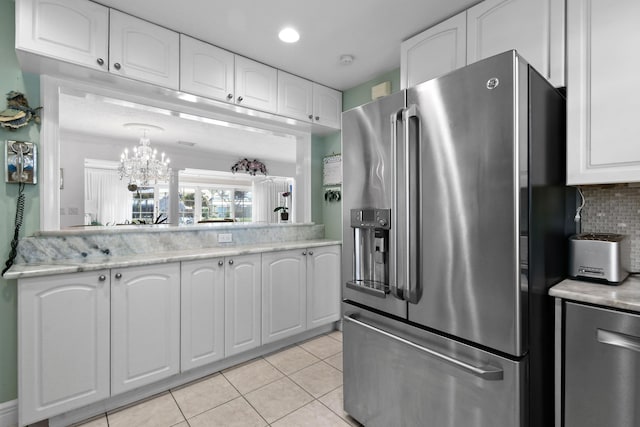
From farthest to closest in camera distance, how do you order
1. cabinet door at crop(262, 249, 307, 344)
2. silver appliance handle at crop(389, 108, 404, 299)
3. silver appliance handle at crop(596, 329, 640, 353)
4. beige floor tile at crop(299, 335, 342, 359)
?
beige floor tile at crop(299, 335, 342, 359), cabinet door at crop(262, 249, 307, 344), silver appliance handle at crop(389, 108, 404, 299), silver appliance handle at crop(596, 329, 640, 353)

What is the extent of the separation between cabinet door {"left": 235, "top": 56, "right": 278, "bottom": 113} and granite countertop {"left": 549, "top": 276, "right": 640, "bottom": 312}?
232cm

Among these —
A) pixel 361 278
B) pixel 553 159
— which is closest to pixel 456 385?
pixel 361 278

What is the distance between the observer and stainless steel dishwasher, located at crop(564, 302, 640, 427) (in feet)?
3.51

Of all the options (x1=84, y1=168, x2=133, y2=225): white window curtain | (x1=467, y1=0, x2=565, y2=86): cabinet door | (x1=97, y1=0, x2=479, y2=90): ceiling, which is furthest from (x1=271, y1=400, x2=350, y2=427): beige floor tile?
(x1=84, y1=168, x2=133, y2=225): white window curtain

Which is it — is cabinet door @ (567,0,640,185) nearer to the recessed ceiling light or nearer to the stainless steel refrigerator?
the stainless steel refrigerator

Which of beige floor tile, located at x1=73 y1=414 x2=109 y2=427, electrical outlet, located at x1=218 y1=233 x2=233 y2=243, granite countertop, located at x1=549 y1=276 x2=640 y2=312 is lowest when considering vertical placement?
beige floor tile, located at x1=73 y1=414 x2=109 y2=427

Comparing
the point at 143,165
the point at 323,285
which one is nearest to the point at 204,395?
the point at 323,285

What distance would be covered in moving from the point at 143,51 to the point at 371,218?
6.02ft

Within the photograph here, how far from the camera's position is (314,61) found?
262 centimetres

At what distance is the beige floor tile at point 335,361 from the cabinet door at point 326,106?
2144 millimetres

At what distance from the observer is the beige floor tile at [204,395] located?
193 cm

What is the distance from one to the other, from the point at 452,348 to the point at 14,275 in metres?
2.13

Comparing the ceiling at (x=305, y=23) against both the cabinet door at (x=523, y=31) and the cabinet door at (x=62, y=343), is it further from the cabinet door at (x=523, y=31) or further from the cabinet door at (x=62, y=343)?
the cabinet door at (x=62, y=343)

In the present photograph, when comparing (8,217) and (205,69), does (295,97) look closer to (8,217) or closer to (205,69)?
(205,69)
